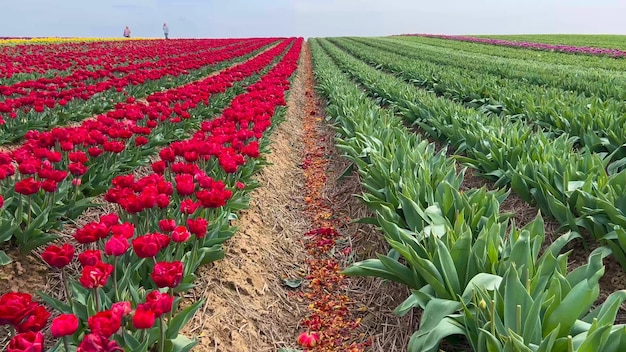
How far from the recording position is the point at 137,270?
2496mm

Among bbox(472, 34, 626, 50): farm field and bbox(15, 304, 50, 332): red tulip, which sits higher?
bbox(472, 34, 626, 50): farm field

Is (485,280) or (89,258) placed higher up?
(89,258)

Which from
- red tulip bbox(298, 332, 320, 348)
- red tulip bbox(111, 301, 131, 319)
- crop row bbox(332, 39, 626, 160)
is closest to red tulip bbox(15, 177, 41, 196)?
red tulip bbox(111, 301, 131, 319)

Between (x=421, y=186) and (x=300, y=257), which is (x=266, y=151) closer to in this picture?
(x=300, y=257)

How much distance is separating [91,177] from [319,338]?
2.53m

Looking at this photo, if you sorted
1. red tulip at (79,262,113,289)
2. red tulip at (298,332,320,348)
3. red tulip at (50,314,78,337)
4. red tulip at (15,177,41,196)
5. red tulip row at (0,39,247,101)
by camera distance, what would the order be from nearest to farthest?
red tulip at (50,314,78,337), red tulip at (79,262,113,289), red tulip at (15,177,41,196), red tulip at (298,332,320,348), red tulip row at (0,39,247,101)

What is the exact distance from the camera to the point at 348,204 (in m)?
4.82

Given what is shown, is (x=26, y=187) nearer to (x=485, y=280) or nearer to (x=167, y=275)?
(x=167, y=275)

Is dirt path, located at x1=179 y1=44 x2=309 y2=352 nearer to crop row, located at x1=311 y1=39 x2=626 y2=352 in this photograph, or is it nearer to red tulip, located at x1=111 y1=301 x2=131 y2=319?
crop row, located at x1=311 y1=39 x2=626 y2=352

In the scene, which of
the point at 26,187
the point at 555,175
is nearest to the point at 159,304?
the point at 26,187

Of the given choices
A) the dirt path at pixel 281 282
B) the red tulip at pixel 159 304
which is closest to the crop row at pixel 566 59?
the dirt path at pixel 281 282

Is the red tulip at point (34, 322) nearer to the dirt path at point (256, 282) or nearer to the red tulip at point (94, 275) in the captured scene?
the red tulip at point (94, 275)

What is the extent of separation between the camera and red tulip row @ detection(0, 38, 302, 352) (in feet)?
4.79

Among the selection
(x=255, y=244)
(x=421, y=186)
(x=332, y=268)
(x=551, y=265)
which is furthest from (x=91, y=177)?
(x=551, y=265)
